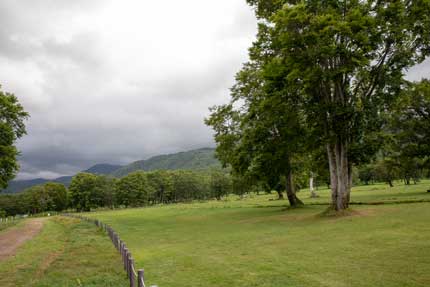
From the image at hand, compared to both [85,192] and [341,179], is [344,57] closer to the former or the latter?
[341,179]

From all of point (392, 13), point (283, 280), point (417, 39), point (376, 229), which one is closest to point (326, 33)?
point (392, 13)

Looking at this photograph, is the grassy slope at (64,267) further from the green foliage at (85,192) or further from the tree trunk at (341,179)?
the green foliage at (85,192)

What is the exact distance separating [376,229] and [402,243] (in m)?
4.27

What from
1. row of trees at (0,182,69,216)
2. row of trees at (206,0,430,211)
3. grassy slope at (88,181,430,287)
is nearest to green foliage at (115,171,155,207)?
row of trees at (0,182,69,216)

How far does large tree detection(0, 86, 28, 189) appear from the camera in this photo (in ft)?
113

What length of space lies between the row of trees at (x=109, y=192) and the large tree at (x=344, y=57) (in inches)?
3208

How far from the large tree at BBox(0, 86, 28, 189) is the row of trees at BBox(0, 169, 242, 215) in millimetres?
75958

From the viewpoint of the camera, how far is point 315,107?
25.3 meters

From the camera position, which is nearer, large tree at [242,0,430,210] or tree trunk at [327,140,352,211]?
large tree at [242,0,430,210]

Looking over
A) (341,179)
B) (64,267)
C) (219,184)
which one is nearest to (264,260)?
(64,267)

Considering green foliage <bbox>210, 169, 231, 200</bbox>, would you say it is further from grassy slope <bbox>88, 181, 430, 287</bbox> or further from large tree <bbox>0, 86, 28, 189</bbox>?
grassy slope <bbox>88, 181, 430, 287</bbox>

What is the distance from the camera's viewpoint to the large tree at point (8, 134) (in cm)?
3438

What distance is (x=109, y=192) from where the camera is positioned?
120 meters

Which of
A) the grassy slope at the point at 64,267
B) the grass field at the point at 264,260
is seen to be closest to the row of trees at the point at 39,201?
the grass field at the point at 264,260
